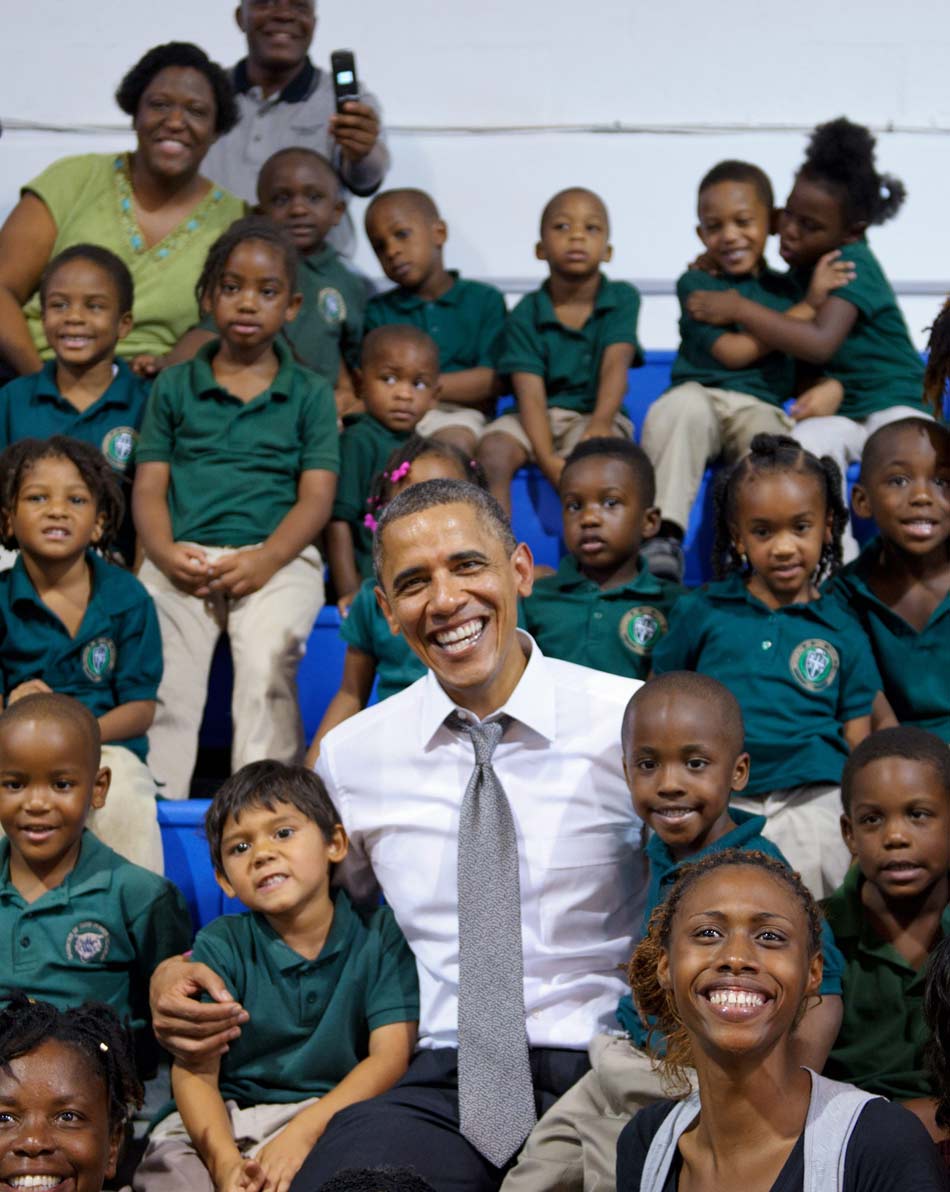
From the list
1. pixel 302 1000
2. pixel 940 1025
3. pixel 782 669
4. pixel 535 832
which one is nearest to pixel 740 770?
pixel 535 832

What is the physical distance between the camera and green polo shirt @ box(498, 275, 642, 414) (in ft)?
13.8

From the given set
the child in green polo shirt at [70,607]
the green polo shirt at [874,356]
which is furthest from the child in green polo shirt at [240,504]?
the green polo shirt at [874,356]

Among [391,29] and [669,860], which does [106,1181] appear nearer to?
[669,860]

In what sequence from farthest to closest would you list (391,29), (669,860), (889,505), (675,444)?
1. (391,29)
2. (675,444)
3. (889,505)
4. (669,860)

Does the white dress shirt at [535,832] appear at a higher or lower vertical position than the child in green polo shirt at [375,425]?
lower

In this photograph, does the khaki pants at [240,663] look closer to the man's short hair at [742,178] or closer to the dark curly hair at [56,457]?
the dark curly hair at [56,457]

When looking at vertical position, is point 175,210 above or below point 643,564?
above

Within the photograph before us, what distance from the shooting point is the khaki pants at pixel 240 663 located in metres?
3.45

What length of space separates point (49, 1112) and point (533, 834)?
73cm

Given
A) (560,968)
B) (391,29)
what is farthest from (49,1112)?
(391,29)

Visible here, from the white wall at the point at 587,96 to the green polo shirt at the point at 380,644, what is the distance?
2246mm

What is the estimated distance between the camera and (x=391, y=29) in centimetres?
527

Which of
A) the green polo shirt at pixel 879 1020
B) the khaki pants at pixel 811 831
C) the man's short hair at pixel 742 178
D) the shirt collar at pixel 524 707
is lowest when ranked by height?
the green polo shirt at pixel 879 1020

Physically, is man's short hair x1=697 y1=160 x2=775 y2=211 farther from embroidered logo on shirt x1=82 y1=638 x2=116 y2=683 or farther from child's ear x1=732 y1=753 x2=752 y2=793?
child's ear x1=732 y1=753 x2=752 y2=793
